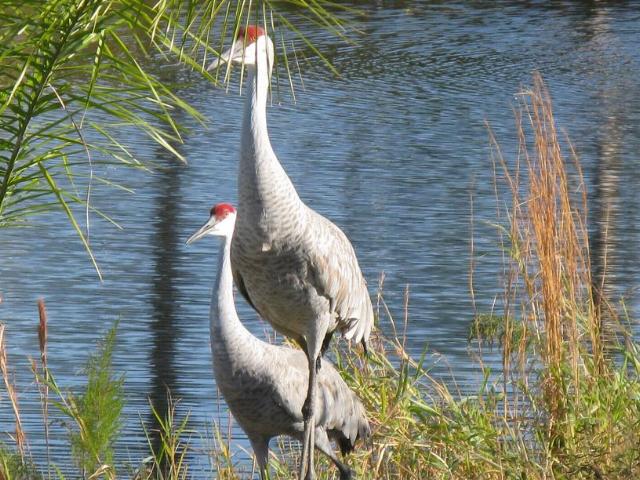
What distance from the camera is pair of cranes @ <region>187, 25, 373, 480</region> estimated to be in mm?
4477

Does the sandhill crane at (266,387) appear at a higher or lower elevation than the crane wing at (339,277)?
lower

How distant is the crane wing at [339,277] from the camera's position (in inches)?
184

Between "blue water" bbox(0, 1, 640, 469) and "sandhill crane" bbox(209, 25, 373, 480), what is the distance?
478 mm

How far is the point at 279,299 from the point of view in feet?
15.5

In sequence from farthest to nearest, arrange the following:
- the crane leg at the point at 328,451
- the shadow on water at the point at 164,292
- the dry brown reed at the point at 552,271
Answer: the shadow on water at the point at 164,292
the crane leg at the point at 328,451
the dry brown reed at the point at 552,271

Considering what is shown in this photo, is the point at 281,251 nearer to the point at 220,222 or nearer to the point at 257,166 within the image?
the point at 257,166

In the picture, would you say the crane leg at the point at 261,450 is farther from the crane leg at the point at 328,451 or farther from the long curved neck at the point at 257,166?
the long curved neck at the point at 257,166

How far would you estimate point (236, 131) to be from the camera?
12734 millimetres

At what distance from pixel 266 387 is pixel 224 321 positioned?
30cm

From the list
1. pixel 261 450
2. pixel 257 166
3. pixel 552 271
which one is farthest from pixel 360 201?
pixel 257 166

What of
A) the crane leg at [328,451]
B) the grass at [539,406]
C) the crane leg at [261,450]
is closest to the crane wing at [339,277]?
the grass at [539,406]

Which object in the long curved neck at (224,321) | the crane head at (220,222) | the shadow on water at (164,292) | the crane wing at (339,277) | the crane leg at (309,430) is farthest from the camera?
the shadow on water at (164,292)

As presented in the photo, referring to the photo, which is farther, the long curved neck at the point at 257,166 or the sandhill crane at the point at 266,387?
the sandhill crane at the point at 266,387

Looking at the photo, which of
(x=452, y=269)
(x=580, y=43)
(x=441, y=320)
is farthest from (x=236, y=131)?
(x=580, y=43)
